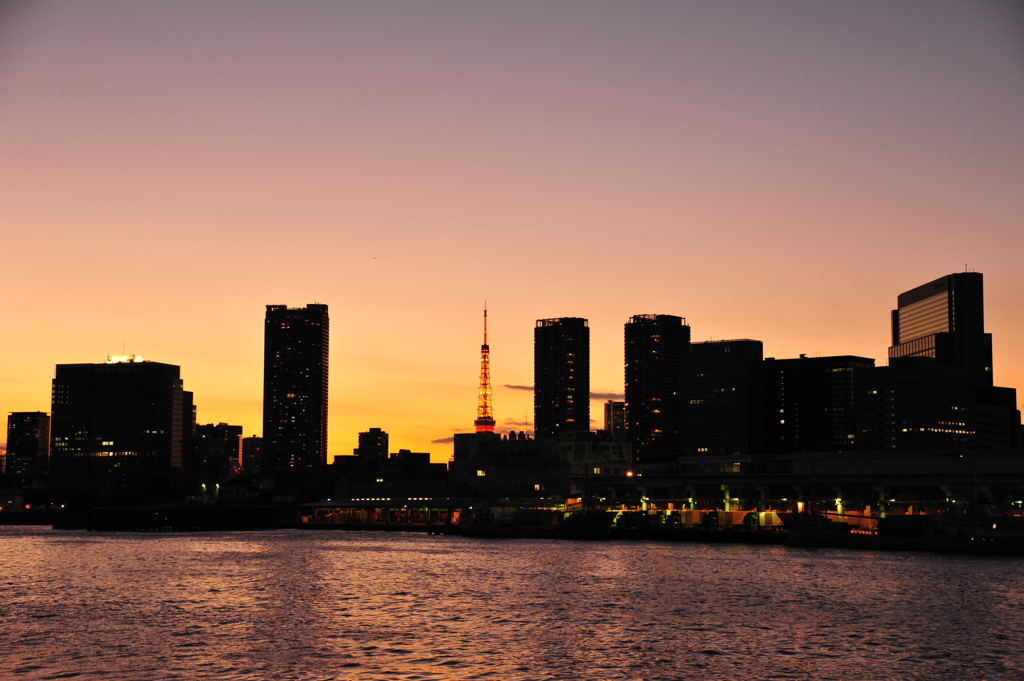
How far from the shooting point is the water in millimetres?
57281

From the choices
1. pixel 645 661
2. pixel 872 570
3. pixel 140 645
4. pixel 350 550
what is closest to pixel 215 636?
pixel 140 645

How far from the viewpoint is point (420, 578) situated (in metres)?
107

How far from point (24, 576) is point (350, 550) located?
2073 inches

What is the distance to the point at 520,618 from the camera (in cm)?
7550

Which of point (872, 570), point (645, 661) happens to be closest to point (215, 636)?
point (645, 661)

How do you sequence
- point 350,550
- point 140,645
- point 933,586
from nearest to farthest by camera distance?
1. point 140,645
2. point 933,586
3. point 350,550

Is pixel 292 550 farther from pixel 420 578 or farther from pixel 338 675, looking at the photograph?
pixel 338 675

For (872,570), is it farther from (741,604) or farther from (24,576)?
(24,576)

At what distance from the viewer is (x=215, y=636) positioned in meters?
68.0

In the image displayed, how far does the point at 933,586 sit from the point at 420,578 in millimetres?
46565

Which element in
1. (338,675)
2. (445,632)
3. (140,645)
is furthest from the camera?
(445,632)

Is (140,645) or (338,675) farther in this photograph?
(140,645)

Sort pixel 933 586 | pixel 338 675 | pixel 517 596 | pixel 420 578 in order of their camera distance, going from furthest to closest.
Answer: pixel 420 578
pixel 933 586
pixel 517 596
pixel 338 675

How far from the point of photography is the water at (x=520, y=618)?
57.3m
